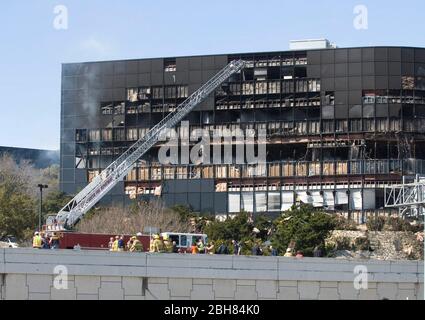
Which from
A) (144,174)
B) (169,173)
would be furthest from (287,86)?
(144,174)

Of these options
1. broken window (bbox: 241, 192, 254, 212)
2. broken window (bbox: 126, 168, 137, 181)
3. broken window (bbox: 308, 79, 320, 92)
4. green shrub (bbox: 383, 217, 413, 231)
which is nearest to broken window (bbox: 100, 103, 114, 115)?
broken window (bbox: 126, 168, 137, 181)

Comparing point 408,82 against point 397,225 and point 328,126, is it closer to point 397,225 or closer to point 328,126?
point 328,126

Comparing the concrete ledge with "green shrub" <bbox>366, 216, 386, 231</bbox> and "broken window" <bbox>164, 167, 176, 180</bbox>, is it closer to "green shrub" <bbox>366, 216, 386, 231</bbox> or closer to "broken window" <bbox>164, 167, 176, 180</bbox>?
"green shrub" <bbox>366, 216, 386, 231</bbox>

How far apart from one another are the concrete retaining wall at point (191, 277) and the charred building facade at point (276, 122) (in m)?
66.1

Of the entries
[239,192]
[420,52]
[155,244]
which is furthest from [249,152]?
[155,244]

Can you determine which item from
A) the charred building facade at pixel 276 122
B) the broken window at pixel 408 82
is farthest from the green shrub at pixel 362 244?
the broken window at pixel 408 82

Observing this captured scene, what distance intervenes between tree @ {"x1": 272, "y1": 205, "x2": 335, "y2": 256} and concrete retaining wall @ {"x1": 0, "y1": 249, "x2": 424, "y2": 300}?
4229cm

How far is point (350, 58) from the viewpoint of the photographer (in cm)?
11325

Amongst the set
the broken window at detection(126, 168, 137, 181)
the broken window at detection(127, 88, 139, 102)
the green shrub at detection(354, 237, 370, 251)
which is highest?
the broken window at detection(127, 88, 139, 102)

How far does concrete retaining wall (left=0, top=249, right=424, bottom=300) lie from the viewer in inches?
1642

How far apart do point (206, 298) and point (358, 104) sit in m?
71.9

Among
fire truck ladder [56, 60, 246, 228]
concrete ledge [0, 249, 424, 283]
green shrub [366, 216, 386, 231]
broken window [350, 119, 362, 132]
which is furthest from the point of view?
fire truck ladder [56, 60, 246, 228]

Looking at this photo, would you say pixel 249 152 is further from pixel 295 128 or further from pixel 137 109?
pixel 137 109
